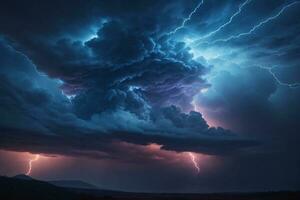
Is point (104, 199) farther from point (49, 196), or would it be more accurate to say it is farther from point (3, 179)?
point (3, 179)

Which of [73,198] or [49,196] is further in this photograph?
[73,198]

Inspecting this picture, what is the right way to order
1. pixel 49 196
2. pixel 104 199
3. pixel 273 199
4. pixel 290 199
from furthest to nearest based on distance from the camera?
1. pixel 273 199
2. pixel 290 199
3. pixel 104 199
4. pixel 49 196

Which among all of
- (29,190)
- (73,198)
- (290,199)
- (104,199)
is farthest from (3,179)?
(290,199)

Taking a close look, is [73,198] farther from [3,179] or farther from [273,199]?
[273,199]

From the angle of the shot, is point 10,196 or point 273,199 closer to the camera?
point 10,196

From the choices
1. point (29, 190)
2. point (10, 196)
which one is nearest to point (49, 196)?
point (29, 190)

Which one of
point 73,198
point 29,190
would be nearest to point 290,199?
point 73,198

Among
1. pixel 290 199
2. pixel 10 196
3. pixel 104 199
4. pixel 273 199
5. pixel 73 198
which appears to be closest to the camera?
pixel 10 196

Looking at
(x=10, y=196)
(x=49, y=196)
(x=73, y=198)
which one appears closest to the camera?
(x=10, y=196)

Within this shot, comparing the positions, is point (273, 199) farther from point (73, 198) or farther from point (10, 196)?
point (10, 196)
